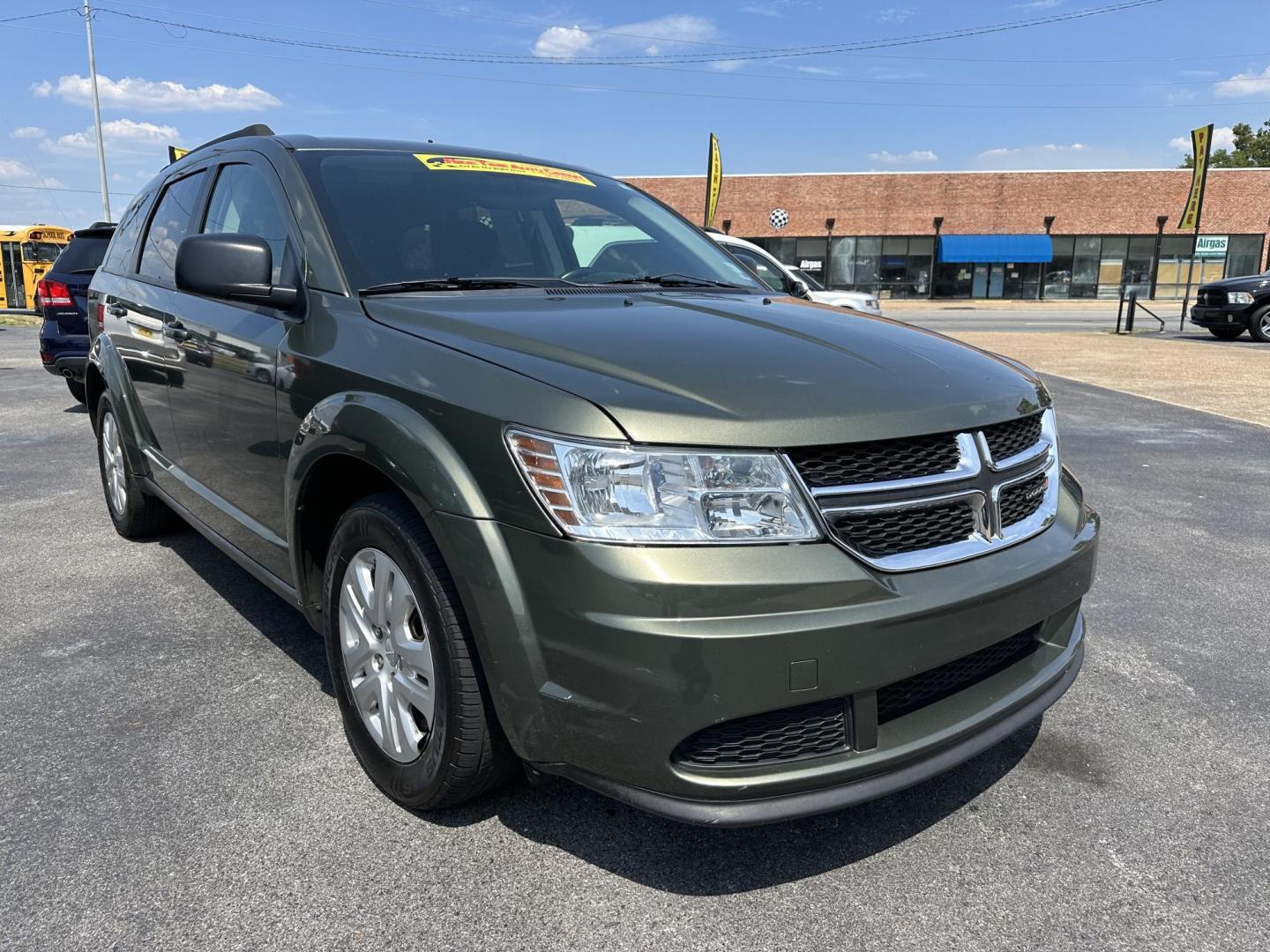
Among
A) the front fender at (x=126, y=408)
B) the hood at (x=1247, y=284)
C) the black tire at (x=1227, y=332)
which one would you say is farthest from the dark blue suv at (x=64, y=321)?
the black tire at (x=1227, y=332)

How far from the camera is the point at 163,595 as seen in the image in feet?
13.7

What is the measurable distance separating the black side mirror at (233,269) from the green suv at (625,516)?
0.03ft

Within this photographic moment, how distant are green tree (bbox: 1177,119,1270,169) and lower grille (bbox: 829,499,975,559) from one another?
80855mm

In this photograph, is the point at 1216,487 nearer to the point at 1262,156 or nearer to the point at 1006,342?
the point at 1006,342

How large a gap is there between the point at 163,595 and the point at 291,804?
2038 mm

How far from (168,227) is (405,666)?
2.86 m

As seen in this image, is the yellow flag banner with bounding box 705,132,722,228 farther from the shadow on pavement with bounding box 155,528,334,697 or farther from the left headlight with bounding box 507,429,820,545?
the left headlight with bounding box 507,429,820,545

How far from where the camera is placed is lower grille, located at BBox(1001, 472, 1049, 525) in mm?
2312

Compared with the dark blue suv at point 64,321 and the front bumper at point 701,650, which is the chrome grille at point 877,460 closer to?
the front bumper at point 701,650

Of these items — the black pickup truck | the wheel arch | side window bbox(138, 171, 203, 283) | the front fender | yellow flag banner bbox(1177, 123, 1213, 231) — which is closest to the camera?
the wheel arch

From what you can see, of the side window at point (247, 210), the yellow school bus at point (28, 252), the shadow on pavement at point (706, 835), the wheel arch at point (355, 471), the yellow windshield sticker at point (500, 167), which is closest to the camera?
the wheel arch at point (355, 471)

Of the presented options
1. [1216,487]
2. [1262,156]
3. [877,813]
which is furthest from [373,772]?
[1262,156]

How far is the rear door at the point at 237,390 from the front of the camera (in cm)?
294

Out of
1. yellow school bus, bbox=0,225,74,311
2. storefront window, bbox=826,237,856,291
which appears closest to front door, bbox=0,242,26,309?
yellow school bus, bbox=0,225,74,311
